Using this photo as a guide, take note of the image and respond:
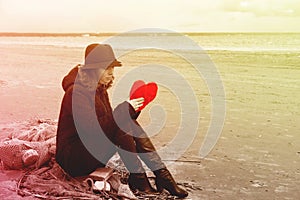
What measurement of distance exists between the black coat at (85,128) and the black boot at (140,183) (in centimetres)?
17

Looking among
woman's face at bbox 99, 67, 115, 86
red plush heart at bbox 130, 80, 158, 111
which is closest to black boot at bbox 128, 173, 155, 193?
red plush heart at bbox 130, 80, 158, 111

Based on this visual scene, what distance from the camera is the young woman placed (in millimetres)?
2256

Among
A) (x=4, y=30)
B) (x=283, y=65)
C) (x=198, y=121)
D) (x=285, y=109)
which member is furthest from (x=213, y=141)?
(x=283, y=65)

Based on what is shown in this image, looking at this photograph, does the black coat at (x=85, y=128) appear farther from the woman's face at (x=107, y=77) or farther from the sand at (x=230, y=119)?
the sand at (x=230, y=119)

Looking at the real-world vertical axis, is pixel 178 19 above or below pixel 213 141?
above

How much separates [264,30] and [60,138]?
Result: 60.9 inches

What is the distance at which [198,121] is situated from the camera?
3.16 m

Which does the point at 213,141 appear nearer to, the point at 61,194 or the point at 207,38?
the point at 207,38

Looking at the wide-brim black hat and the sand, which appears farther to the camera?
the sand

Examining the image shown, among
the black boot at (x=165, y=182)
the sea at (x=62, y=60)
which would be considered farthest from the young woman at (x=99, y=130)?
the sea at (x=62, y=60)

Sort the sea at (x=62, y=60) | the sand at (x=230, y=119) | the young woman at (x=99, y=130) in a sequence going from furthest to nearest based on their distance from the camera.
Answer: the sea at (x=62, y=60)
the sand at (x=230, y=119)
the young woman at (x=99, y=130)

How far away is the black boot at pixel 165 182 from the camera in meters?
2.35

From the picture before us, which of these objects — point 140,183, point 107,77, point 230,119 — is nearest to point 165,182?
point 140,183

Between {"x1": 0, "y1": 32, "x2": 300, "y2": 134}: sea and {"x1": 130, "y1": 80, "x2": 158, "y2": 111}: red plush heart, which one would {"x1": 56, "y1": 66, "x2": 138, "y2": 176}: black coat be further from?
{"x1": 0, "y1": 32, "x2": 300, "y2": 134}: sea
